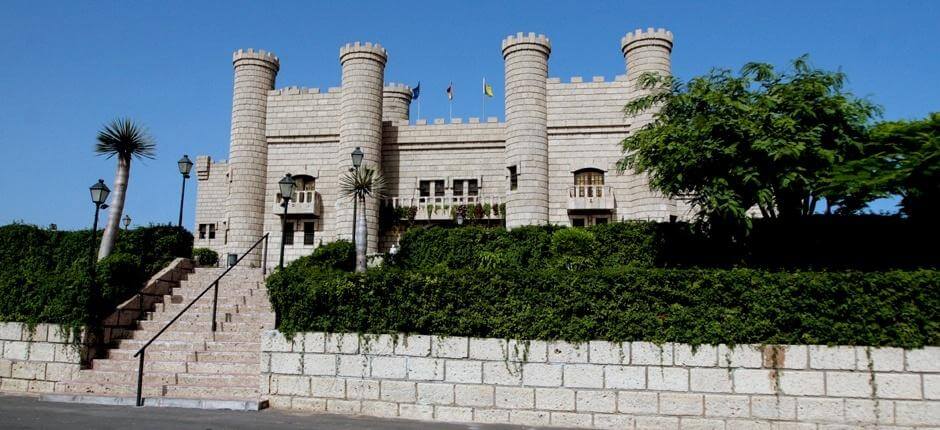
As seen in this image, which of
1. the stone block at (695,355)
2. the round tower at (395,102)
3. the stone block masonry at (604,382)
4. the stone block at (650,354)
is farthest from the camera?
the round tower at (395,102)

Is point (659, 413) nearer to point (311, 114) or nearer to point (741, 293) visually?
point (741, 293)

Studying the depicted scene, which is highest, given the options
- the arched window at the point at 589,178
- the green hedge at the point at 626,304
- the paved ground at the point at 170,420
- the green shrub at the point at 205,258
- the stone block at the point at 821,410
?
the arched window at the point at 589,178

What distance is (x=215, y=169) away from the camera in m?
36.3

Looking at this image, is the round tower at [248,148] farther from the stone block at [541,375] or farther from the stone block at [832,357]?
the stone block at [832,357]

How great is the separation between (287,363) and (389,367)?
2.11 metres

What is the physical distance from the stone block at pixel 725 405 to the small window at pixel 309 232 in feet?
72.1

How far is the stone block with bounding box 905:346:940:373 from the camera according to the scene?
10.2 metres

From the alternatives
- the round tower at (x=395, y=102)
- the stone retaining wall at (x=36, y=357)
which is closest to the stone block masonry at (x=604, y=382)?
the stone retaining wall at (x=36, y=357)

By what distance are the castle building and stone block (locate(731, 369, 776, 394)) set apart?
51.1ft

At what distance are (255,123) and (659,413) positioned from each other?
80.6 feet

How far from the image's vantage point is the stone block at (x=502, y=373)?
11.2 meters

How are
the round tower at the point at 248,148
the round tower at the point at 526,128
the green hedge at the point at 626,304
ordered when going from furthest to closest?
the round tower at the point at 248,148 < the round tower at the point at 526,128 < the green hedge at the point at 626,304

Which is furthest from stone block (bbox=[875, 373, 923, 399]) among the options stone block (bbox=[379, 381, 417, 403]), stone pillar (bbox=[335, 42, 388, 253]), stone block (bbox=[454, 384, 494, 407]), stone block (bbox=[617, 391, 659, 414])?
stone pillar (bbox=[335, 42, 388, 253])

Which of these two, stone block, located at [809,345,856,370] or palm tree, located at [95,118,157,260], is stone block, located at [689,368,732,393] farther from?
palm tree, located at [95,118,157,260]
